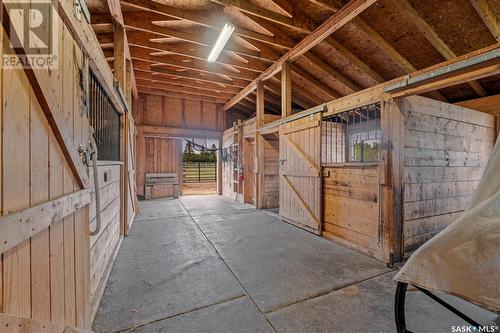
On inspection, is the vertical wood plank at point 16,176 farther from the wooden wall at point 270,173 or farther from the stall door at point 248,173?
the stall door at point 248,173

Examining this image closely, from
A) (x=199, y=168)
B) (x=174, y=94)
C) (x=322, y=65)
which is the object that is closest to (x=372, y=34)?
(x=322, y=65)

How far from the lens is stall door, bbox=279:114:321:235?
370cm

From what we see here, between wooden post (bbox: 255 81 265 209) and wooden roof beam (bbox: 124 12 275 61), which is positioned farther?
wooden post (bbox: 255 81 265 209)

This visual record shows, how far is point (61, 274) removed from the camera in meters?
1.08

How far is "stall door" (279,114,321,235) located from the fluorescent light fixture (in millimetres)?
1994

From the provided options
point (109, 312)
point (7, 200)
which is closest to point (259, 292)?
point (109, 312)

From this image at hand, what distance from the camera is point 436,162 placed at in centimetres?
289

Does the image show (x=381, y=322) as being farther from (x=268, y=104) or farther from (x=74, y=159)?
(x=268, y=104)

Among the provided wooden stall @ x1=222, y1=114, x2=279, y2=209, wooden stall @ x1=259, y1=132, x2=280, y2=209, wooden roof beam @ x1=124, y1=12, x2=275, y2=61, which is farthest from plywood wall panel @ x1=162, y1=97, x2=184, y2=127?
wooden roof beam @ x1=124, y1=12, x2=275, y2=61

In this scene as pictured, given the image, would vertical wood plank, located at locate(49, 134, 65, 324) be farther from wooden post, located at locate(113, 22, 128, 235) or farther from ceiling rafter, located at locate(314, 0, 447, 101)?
ceiling rafter, located at locate(314, 0, 447, 101)

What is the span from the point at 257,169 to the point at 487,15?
447 centimetres

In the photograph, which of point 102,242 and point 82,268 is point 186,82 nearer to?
point 102,242

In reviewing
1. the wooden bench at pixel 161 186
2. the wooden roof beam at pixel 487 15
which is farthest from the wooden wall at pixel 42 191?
the wooden bench at pixel 161 186

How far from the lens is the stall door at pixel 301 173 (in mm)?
3699
